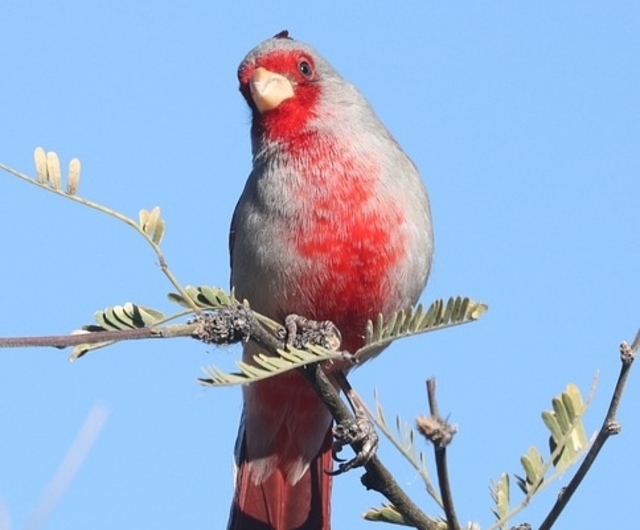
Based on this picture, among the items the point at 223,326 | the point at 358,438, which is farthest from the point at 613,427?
the point at 358,438

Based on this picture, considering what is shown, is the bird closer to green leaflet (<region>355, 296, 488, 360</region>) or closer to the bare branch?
green leaflet (<region>355, 296, 488, 360</region>)

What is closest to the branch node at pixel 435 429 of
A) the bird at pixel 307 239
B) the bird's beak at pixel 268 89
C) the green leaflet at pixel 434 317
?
the green leaflet at pixel 434 317

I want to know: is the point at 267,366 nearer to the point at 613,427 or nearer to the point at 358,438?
the point at 613,427

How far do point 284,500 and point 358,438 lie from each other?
2.16 metres

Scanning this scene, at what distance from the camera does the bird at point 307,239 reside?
14.6ft

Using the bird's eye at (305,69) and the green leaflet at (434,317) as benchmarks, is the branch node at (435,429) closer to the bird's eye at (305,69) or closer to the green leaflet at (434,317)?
the green leaflet at (434,317)

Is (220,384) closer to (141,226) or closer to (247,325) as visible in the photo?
(247,325)

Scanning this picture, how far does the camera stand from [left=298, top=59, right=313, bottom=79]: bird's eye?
5.22 m

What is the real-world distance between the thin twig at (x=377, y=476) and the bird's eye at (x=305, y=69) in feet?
8.46

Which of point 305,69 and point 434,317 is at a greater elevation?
point 305,69

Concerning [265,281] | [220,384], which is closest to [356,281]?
[265,281]

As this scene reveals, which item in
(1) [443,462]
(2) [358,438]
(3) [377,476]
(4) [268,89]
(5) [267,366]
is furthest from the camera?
(4) [268,89]

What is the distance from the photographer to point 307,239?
14.6 feet

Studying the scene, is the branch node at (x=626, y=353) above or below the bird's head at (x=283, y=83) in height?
below
